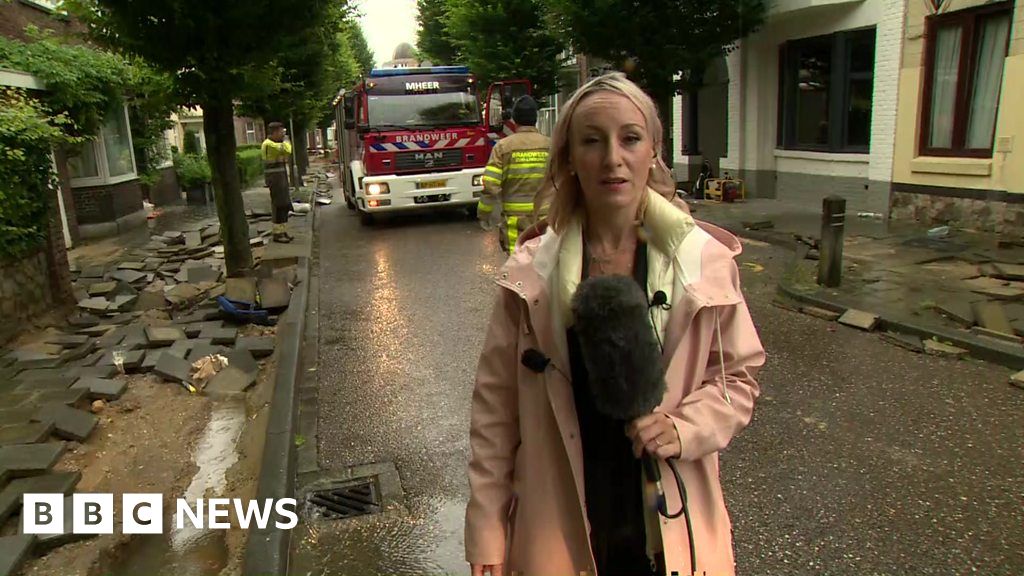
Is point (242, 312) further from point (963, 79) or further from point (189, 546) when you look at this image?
point (963, 79)

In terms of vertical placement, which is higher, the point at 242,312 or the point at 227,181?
the point at 227,181

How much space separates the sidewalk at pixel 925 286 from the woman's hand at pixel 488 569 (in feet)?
17.2

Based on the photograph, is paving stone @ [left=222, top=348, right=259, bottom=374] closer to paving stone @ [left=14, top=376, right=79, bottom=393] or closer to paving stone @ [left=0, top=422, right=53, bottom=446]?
paving stone @ [left=14, top=376, right=79, bottom=393]

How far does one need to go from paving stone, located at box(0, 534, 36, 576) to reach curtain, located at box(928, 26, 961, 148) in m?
12.1

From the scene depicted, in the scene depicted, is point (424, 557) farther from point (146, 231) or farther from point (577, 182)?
point (146, 231)

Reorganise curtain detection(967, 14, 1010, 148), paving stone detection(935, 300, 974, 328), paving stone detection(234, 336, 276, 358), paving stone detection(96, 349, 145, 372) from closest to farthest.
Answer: paving stone detection(96, 349, 145, 372) < paving stone detection(935, 300, 974, 328) < paving stone detection(234, 336, 276, 358) < curtain detection(967, 14, 1010, 148)

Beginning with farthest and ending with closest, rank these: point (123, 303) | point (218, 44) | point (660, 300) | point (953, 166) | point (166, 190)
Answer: point (166, 190)
point (953, 166)
point (123, 303)
point (218, 44)
point (660, 300)

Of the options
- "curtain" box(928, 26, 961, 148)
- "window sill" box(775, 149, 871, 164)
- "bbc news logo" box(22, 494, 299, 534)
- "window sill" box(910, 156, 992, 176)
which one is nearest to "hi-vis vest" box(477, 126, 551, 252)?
"bbc news logo" box(22, 494, 299, 534)

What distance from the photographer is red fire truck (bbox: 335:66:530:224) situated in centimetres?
1364

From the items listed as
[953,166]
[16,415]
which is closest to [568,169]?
[16,415]

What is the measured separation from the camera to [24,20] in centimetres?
1306

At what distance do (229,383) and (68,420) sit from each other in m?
1.28

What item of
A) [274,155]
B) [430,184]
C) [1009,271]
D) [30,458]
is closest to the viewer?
[30,458]

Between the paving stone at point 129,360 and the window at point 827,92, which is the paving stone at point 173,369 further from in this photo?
the window at point 827,92
